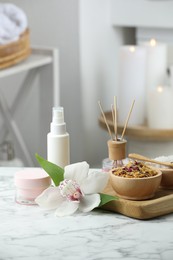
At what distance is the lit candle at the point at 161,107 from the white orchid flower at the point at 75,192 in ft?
4.15

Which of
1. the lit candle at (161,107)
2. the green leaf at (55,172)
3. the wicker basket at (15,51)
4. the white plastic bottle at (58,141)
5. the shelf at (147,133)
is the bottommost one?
the shelf at (147,133)

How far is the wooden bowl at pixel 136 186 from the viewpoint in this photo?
1354 mm

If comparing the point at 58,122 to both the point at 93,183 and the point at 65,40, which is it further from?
the point at 65,40

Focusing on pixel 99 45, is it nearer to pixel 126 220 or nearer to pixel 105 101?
pixel 105 101

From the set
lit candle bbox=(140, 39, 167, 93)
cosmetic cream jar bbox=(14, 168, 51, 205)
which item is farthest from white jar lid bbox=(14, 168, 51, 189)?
lit candle bbox=(140, 39, 167, 93)

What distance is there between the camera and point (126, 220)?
52.5 inches

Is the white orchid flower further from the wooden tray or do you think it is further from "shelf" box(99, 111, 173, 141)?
"shelf" box(99, 111, 173, 141)

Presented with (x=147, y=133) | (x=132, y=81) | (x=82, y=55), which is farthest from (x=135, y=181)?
(x=82, y=55)

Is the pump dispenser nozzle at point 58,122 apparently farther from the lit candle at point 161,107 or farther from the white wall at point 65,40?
the white wall at point 65,40

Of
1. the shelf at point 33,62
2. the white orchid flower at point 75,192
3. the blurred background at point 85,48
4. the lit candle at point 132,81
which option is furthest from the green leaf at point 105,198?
the blurred background at point 85,48

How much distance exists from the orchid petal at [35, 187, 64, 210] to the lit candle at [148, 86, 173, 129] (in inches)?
51.1

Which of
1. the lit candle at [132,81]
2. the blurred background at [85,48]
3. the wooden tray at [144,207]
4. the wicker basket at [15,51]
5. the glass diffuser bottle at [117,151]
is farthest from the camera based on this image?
the blurred background at [85,48]

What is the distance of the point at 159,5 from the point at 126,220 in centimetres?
175

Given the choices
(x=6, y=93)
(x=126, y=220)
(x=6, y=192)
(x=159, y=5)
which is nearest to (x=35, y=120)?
(x=6, y=93)
